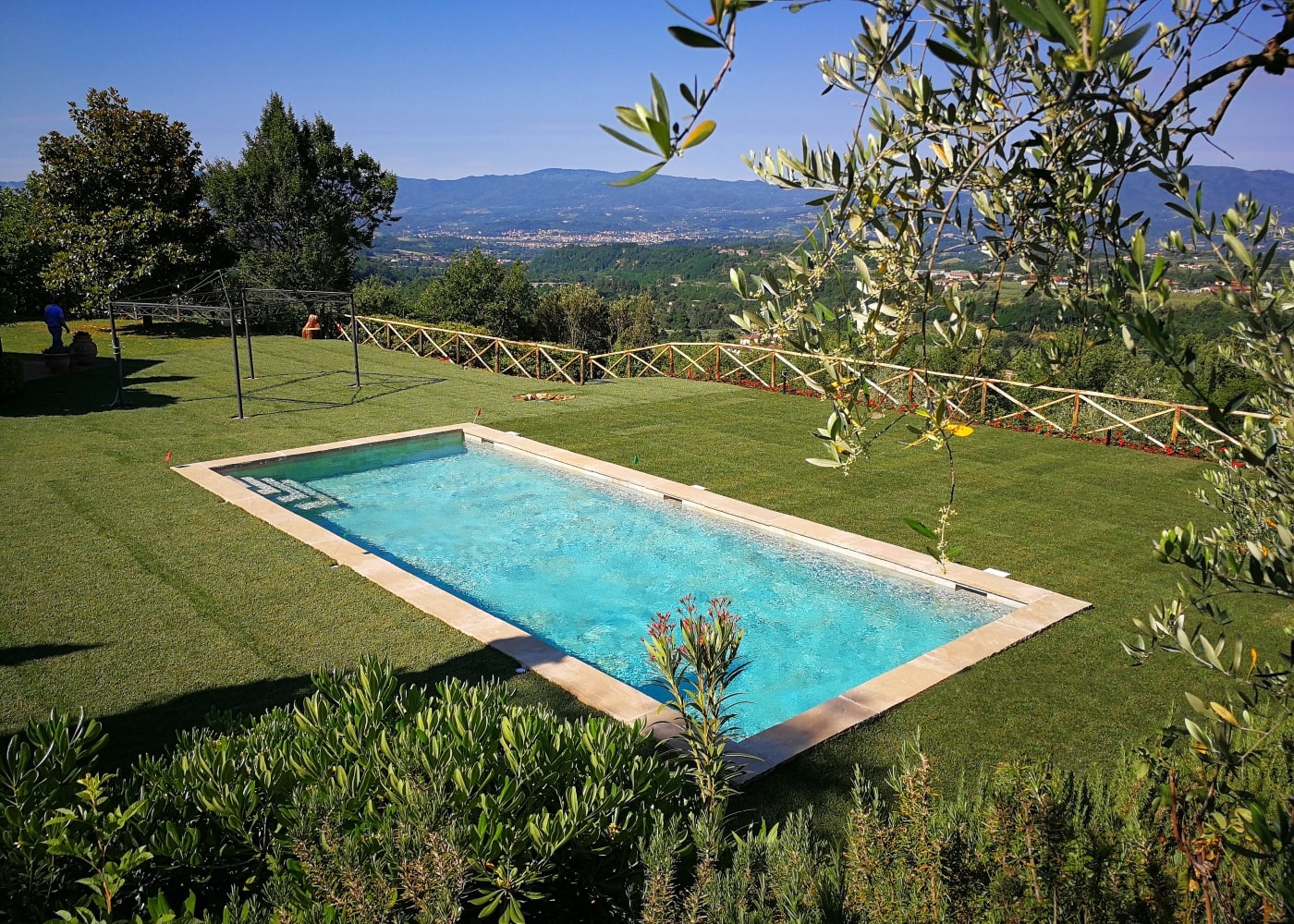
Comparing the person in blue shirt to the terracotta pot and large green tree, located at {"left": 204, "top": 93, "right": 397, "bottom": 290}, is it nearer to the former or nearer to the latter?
the terracotta pot

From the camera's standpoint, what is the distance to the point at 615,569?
884 centimetres

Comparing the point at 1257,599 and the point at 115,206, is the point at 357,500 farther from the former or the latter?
the point at 115,206

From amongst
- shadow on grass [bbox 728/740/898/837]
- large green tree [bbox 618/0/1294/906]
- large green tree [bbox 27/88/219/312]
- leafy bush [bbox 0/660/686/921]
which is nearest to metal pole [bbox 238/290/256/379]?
large green tree [bbox 27/88/219/312]

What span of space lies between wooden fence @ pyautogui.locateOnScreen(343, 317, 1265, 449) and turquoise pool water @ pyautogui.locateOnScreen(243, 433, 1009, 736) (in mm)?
2662

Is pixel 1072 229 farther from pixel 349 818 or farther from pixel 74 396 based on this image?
pixel 74 396

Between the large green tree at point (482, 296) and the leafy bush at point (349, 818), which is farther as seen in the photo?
the large green tree at point (482, 296)

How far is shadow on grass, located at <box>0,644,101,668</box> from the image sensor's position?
566cm

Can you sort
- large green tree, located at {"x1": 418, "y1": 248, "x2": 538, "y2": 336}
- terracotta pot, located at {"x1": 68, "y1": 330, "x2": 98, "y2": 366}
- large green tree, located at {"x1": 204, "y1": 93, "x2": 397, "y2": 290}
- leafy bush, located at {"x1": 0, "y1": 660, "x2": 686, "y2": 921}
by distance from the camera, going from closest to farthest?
leafy bush, located at {"x1": 0, "y1": 660, "x2": 686, "y2": 921} → terracotta pot, located at {"x1": 68, "y1": 330, "x2": 98, "y2": 366} → large green tree, located at {"x1": 204, "y1": 93, "x2": 397, "y2": 290} → large green tree, located at {"x1": 418, "y1": 248, "x2": 538, "y2": 336}

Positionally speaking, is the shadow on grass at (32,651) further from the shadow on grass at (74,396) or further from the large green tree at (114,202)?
the large green tree at (114,202)

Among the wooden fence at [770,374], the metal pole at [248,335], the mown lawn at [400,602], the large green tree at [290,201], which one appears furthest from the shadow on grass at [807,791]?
the large green tree at [290,201]

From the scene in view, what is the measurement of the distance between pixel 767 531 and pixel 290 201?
75.9ft

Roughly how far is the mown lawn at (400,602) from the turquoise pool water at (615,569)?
65 centimetres

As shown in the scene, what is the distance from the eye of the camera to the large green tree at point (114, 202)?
66.1 ft

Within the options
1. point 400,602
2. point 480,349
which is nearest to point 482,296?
point 480,349
